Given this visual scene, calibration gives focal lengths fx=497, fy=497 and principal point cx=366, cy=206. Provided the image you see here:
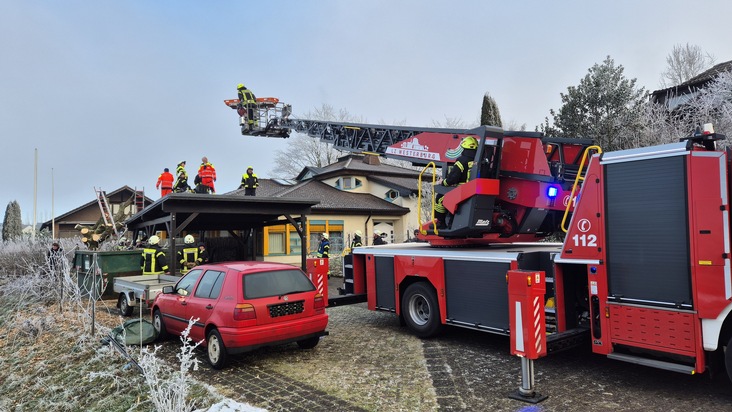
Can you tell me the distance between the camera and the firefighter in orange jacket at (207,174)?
16875 mm

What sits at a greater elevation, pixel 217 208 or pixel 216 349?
pixel 217 208

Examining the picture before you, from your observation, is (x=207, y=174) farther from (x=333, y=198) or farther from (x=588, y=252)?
(x=588, y=252)

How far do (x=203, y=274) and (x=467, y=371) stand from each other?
4297 millimetres

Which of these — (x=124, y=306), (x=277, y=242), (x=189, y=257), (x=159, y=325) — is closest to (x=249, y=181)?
(x=189, y=257)

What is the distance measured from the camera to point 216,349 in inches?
279

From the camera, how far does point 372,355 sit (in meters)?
7.66

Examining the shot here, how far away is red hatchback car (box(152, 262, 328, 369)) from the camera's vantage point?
6848 mm

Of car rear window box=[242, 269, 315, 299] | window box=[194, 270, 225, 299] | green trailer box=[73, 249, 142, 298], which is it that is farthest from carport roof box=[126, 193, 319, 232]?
car rear window box=[242, 269, 315, 299]

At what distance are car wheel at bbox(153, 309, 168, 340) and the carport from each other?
159 inches

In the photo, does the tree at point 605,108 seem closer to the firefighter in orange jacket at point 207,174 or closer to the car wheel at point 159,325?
the firefighter in orange jacket at point 207,174

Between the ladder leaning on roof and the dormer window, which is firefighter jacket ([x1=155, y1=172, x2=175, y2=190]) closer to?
the ladder leaning on roof

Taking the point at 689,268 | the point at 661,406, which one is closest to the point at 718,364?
the point at 661,406

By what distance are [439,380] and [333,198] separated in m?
22.4

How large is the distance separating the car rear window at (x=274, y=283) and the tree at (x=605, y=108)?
15812mm
